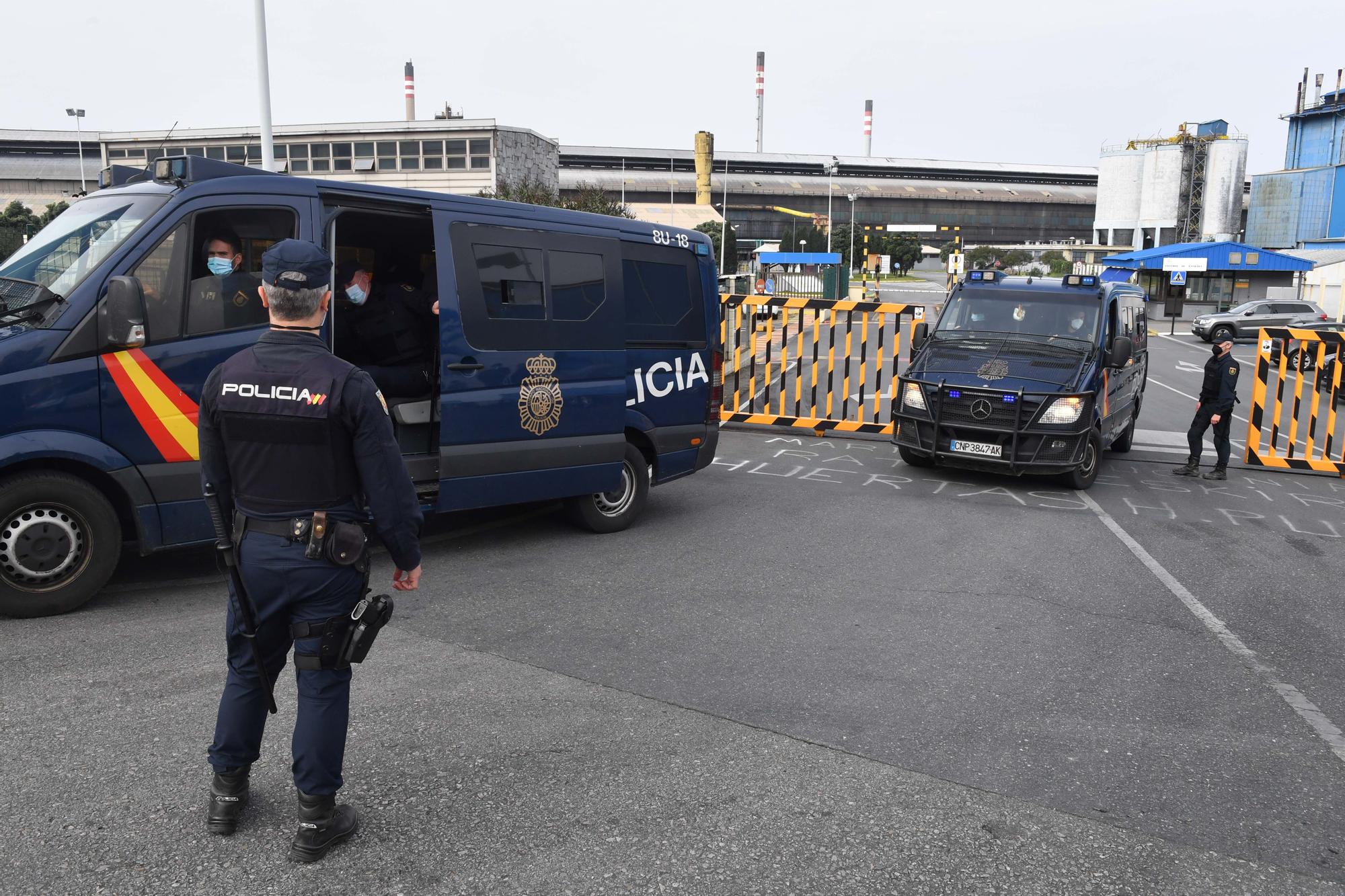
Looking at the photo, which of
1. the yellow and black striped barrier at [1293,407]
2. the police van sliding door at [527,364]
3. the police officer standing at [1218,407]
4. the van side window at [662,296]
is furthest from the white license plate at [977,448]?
the police van sliding door at [527,364]

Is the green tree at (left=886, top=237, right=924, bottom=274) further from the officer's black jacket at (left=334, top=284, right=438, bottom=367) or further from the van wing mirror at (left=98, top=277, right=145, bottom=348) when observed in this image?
the van wing mirror at (left=98, top=277, right=145, bottom=348)

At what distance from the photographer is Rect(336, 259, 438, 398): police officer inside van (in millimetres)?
7609

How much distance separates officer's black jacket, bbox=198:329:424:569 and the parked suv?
4100cm

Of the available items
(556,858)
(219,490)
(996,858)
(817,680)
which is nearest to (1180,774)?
(996,858)

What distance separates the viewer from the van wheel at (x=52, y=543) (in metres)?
5.58

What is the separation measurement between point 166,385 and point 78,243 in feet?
3.38

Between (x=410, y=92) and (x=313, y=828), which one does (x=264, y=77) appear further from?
(x=410, y=92)

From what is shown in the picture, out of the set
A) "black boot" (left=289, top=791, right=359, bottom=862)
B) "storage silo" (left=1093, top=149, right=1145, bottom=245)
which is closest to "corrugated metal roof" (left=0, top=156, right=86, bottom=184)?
"storage silo" (left=1093, top=149, right=1145, bottom=245)

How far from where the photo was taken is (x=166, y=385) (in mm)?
5973

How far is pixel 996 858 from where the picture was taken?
3.52 m

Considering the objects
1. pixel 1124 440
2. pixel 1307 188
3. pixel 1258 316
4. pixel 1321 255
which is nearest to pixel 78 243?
pixel 1124 440

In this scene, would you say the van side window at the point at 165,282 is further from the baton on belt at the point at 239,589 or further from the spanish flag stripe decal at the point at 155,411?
the baton on belt at the point at 239,589

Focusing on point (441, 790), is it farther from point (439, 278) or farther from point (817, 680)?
point (439, 278)

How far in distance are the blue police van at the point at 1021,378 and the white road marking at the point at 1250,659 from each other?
197 centimetres
